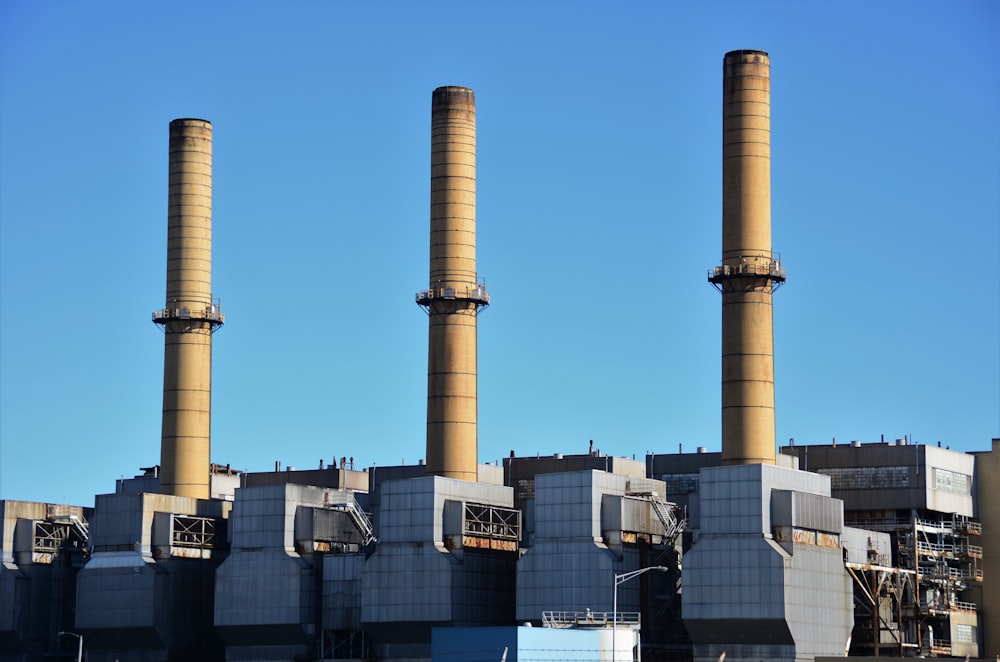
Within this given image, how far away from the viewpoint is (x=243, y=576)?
106 metres

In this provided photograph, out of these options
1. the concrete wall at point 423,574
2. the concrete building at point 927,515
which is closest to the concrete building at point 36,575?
the concrete wall at point 423,574

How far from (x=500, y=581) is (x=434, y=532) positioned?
5631mm

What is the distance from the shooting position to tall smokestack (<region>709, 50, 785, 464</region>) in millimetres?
95500

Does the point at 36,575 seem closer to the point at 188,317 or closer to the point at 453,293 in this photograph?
the point at 188,317

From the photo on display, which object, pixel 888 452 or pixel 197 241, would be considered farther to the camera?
pixel 197 241

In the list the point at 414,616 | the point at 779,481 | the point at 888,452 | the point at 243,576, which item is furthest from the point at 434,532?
the point at 888,452

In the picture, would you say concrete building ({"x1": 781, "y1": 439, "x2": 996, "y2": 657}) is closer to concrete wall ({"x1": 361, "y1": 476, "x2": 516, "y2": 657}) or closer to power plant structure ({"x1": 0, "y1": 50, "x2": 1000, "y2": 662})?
power plant structure ({"x1": 0, "y1": 50, "x2": 1000, "y2": 662})

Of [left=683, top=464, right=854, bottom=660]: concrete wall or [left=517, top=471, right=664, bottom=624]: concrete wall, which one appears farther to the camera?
[left=517, top=471, right=664, bottom=624]: concrete wall

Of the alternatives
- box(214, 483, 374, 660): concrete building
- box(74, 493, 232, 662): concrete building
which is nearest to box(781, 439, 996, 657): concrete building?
box(214, 483, 374, 660): concrete building

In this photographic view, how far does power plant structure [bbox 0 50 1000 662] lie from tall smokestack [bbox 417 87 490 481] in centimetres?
15

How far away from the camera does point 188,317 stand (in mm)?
116812

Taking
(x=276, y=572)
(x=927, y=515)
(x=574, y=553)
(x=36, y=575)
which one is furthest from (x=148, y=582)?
(x=927, y=515)

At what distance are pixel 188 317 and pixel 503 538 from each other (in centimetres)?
2723

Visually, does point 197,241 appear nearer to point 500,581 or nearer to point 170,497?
point 170,497
